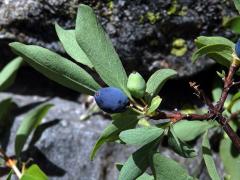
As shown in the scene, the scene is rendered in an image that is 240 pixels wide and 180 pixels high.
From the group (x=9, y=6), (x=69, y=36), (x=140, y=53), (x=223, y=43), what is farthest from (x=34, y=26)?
(x=223, y=43)

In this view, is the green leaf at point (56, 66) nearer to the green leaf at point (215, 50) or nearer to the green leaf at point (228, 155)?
the green leaf at point (215, 50)

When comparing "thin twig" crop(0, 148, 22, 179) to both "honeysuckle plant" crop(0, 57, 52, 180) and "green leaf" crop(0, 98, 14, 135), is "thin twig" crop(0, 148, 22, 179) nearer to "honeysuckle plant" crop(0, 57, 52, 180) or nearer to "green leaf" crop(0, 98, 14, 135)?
"honeysuckle plant" crop(0, 57, 52, 180)

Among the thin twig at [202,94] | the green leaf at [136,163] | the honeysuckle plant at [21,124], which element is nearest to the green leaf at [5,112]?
the honeysuckle plant at [21,124]

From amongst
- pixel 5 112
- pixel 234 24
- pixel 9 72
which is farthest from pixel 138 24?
pixel 5 112

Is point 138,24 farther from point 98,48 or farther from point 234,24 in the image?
point 98,48

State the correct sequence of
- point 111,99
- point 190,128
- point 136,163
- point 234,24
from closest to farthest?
point 111,99 < point 136,163 < point 234,24 < point 190,128

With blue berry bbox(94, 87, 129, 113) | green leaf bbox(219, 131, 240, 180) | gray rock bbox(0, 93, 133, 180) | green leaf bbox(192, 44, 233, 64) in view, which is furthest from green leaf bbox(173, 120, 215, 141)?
blue berry bbox(94, 87, 129, 113)

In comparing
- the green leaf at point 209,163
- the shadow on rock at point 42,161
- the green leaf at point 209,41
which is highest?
the green leaf at point 209,41
